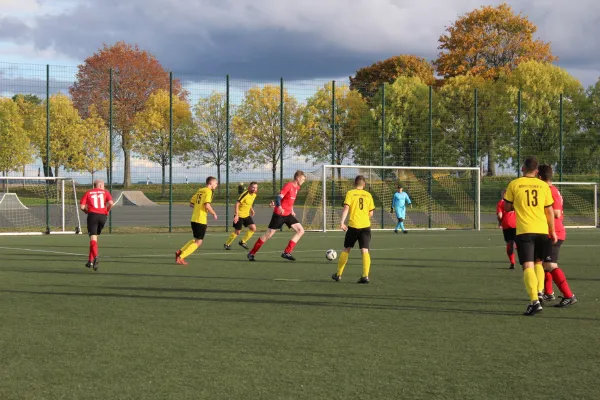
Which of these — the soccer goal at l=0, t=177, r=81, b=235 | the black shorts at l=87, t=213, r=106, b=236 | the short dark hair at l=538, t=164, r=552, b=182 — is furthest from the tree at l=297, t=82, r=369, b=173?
the short dark hair at l=538, t=164, r=552, b=182

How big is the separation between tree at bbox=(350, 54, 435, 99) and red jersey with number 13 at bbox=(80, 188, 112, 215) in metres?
48.6

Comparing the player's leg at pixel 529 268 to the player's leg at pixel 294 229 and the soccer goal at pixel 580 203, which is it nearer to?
the player's leg at pixel 294 229

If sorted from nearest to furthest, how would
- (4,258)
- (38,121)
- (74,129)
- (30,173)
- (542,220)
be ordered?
(542,220) < (4,258) < (30,173) < (38,121) < (74,129)

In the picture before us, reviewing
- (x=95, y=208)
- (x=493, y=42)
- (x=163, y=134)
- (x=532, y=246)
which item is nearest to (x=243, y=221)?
(x=95, y=208)

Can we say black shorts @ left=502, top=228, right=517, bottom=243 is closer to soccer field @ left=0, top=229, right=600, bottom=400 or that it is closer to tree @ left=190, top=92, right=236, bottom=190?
soccer field @ left=0, top=229, right=600, bottom=400

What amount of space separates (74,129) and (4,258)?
24506 mm

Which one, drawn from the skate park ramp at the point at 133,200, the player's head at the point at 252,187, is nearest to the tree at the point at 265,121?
the player's head at the point at 252,187

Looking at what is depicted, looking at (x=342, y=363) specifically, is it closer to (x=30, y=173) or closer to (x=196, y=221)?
(x=196, y=221)

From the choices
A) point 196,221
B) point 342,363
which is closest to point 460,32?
point 196,221

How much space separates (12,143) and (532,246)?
3188 cm

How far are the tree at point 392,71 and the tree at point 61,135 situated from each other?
91.3 feet

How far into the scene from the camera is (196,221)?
1568cm

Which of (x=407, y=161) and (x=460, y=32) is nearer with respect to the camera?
(x=407, y=161)

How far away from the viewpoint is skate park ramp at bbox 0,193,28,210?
31.8m
